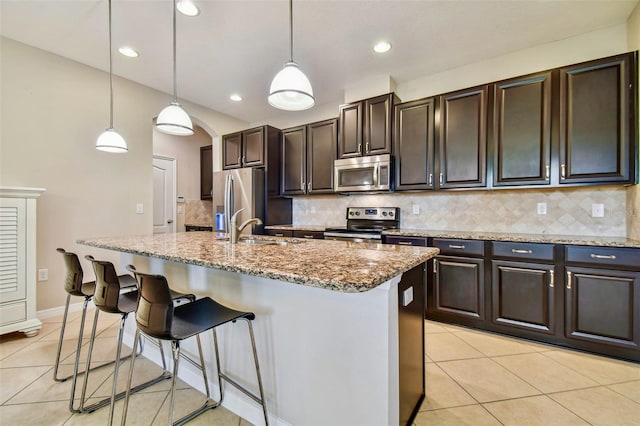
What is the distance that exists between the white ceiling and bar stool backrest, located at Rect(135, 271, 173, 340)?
222 cm

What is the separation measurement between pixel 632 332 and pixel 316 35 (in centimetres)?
349

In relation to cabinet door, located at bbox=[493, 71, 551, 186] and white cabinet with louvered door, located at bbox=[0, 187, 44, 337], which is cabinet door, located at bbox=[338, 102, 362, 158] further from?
white cabinet with louvered door, located at bbox=[0, 187, 44, 337]

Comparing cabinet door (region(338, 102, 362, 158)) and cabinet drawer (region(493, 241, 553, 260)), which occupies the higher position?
cabinet door (region(338, 102, 362, 158))

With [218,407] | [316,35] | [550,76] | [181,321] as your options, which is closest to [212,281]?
[181,321]

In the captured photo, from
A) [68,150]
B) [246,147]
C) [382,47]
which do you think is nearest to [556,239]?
[382,47]

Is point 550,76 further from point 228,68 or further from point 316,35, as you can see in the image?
point 228,68

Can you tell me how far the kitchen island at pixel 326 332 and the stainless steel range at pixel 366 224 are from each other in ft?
5.19

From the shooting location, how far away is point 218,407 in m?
1.67

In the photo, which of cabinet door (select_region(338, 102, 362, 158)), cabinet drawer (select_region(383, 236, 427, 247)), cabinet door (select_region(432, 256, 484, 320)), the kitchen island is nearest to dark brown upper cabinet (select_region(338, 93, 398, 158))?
cabinet door (select_region(338, 102, 362, 158))

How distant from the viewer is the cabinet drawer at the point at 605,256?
2.05 metres

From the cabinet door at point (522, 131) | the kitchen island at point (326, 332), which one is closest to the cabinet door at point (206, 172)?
the kitchen island at point (326, 332)

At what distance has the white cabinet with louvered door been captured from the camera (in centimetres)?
246

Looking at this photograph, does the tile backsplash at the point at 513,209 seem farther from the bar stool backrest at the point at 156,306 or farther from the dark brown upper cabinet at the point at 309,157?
the bar stool backrest at the point at 156,306

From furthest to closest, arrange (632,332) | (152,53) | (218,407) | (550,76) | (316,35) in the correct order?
(152,53) < (316,35) < (550,76) < (632,332) < (218,407)
